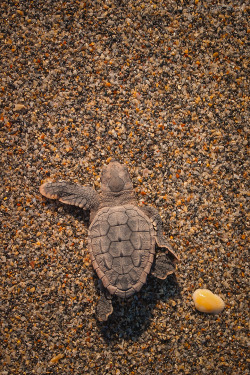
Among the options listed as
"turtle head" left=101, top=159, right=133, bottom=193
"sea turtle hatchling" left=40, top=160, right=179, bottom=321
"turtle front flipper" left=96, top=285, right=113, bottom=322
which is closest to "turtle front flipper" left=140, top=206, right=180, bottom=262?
"sea turtle hatchling" left=40, top=160, right=179, bottom=321

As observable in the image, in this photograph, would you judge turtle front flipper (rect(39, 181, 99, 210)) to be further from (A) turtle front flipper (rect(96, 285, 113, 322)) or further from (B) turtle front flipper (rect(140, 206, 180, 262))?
(A) turtle front flipper (rect(96, 285, 113, 322))

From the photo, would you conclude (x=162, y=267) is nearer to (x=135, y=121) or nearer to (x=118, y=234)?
(x=118, y=234)

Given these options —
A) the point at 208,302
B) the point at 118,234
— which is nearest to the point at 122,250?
the point at 118,234

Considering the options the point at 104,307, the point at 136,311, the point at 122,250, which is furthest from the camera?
the point at 136,311

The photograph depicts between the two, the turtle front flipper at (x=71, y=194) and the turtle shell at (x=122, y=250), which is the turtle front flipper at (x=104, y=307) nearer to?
the turtle shell at (x=122, y=250)

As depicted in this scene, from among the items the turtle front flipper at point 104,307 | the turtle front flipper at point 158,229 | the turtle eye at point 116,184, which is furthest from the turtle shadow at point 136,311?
the turtle eye at point 116,184

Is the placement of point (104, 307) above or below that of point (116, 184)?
below

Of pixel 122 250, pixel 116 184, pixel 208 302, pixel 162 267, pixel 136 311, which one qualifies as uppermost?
pixel 116 184

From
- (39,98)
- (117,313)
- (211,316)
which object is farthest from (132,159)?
(211,316)

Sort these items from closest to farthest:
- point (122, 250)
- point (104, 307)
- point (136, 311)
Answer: point (122, 250), point (104, 307), point (136, 311)
